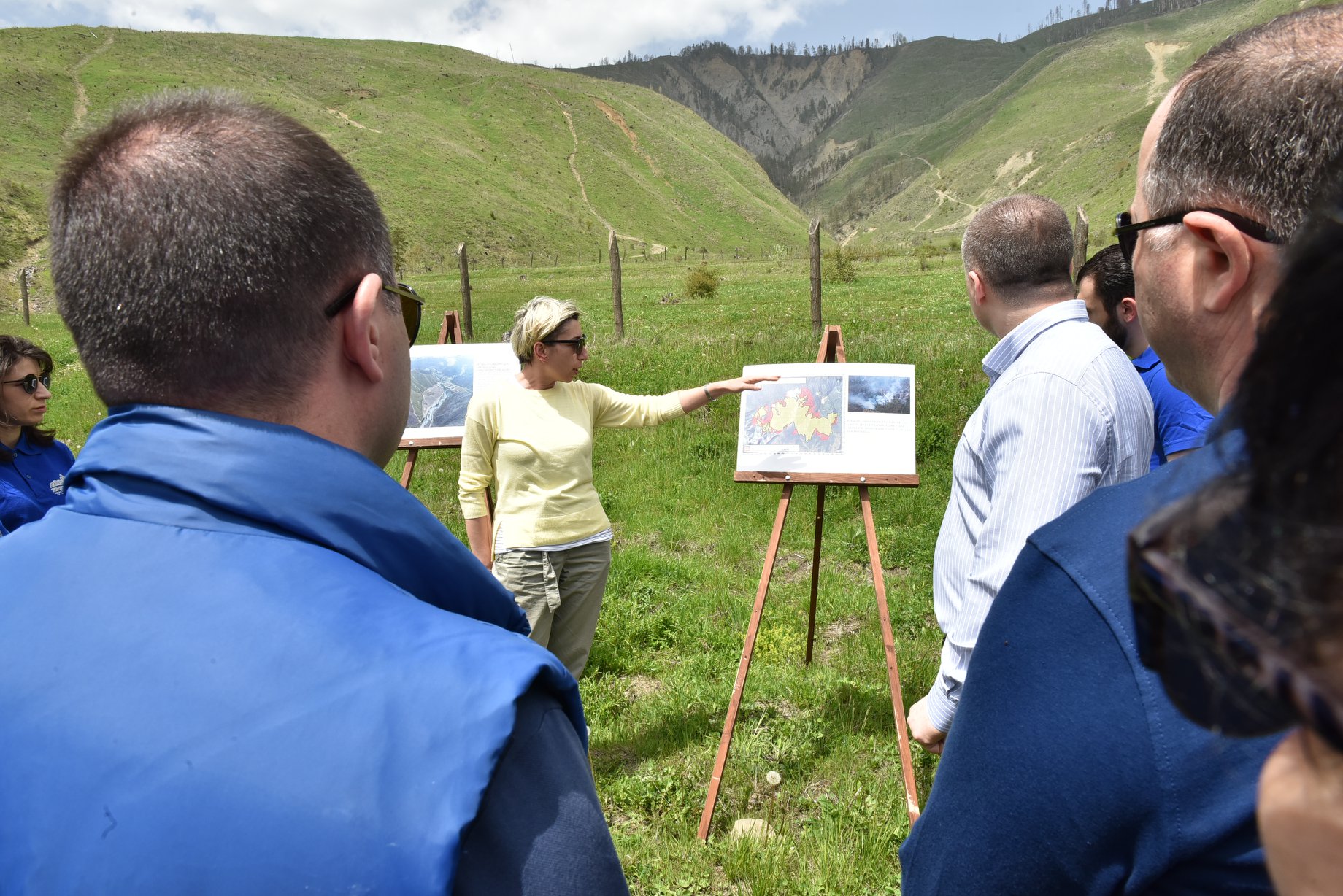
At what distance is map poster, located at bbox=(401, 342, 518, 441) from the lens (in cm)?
597

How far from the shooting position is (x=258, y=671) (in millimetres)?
873

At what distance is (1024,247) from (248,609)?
252 centimetres

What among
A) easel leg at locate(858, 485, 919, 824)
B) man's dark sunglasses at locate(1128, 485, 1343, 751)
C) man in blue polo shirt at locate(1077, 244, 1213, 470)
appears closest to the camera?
man's dark sunglasses at locate(1128, 485, 1343, 751)

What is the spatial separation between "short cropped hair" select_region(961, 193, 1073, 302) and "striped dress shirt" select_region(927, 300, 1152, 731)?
0.62 ft

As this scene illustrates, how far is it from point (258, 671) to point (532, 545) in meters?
3.25

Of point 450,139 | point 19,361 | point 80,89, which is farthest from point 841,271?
point 80,89

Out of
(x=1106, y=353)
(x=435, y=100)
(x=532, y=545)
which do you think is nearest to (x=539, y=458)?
(x=532, y=545)

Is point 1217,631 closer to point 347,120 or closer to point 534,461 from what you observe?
point 534,461

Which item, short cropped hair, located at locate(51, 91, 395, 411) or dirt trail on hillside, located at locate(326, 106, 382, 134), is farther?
dirt trail on hillside, located at locate(326, 106, 382, 134)

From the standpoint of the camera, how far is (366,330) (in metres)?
1.22

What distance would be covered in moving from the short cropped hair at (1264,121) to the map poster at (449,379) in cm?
526

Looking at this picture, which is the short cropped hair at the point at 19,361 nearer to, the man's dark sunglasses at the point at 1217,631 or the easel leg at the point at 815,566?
the easel leg at the point at 815,566

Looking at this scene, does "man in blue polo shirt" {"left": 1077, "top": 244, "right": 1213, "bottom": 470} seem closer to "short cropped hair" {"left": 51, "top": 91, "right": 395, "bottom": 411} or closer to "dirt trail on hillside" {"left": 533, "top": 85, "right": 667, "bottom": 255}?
"short cropped hair" {"left": 51, "top": 91, "right": 395, "bottom": 411}

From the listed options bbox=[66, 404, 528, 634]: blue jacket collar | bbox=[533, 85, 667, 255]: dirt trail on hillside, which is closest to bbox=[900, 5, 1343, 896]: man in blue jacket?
bbox=[66, 404, 528, 634]: blue jacket collar
